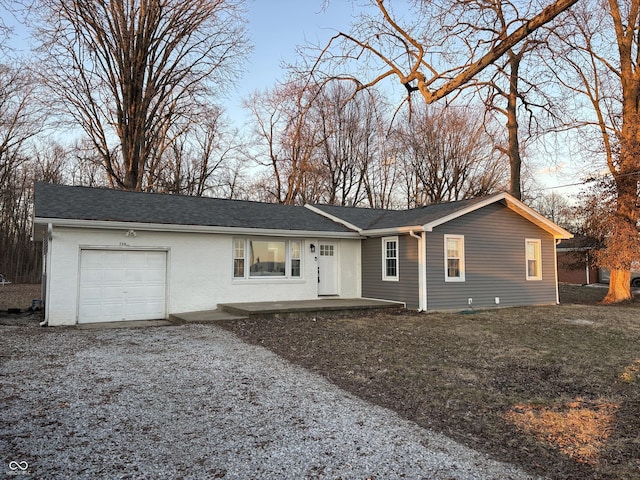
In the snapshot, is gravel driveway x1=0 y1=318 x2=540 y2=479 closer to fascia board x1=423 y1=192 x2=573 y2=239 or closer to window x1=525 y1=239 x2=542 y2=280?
fascia board x1=423 y1=192 x2=573 y2=239

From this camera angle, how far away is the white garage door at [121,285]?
10625 millimetres

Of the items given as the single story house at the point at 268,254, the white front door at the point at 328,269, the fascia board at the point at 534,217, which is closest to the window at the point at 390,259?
the single story house at the point at 268,254

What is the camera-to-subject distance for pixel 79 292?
1050cm

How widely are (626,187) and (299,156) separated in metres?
18.3

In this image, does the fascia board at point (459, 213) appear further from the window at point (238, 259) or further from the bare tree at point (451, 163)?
the bare tree at point (451, 163)

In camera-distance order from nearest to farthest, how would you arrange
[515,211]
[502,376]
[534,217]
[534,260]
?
[502,376] → [515,211] → [534,217] → [534,260]

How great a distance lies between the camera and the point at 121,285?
11.1 m

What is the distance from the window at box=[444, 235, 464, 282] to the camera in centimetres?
1317

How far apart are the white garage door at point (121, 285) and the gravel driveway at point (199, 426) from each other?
12.2ft

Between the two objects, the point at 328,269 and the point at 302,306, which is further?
the point at 328,269

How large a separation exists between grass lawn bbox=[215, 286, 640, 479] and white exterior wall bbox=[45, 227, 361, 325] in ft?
7.69

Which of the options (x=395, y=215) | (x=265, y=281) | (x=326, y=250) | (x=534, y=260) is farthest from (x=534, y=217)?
(x=265, y=281)

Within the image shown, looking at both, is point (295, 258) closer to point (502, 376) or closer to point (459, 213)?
point (459, 213)

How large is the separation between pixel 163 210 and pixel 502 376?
31.8ft
